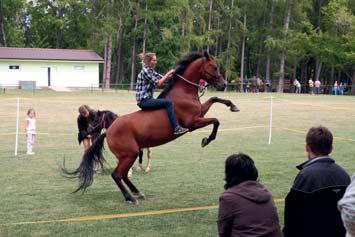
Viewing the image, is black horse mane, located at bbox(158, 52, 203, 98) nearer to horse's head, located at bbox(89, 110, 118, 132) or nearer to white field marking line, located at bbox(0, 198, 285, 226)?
white field marking line, located at bbox(0, 198, 285, 226)

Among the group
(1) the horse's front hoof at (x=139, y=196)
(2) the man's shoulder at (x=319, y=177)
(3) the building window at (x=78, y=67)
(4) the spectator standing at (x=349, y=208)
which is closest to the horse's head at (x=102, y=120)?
(1) the horse's front hoof at (x=139, y=196)

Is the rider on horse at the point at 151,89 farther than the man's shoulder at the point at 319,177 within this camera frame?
Yes

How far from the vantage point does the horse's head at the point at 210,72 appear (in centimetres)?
912

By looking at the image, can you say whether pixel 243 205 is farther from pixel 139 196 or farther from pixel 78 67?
pixel 78 67

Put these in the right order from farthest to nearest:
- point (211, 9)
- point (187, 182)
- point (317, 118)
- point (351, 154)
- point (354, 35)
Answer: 1. point (211, 9)
2. point (354, 35)
3. point (317, 118)
4. point (351, 154)
5. point (187, 182)

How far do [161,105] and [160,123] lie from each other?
0.31m

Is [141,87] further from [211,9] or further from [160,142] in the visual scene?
[211,9]

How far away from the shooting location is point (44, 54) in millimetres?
59719

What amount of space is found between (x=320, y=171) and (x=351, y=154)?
10.6m

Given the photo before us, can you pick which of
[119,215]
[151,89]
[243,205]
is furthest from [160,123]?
[243,205]

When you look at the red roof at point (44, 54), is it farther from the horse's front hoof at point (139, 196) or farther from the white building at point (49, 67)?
the horse's front hoof at point (139, 196)

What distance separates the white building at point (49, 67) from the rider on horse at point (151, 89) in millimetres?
50263

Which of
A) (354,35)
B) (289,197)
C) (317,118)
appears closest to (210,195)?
(289,197)

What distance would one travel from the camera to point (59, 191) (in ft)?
32.1
